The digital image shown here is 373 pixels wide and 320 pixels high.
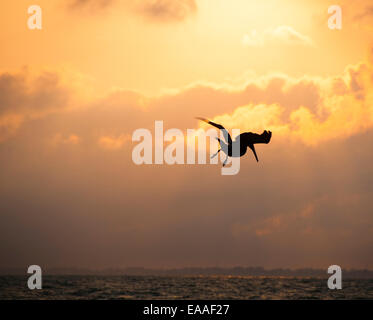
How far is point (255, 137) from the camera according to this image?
438 inches

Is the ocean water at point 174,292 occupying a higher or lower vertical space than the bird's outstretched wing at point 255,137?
lower

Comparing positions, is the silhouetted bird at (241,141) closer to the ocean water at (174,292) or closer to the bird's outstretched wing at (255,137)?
the bird's outstretched wing at (255,137)

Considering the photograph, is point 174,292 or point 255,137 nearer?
point 255,137

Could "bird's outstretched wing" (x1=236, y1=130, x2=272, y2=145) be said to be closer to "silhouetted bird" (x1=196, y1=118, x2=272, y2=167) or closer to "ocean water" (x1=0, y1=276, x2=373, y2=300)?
"silhouetted bird" (x1=196, y1=118, x2=272, y2=167)

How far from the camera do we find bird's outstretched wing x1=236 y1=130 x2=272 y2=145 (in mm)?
10984

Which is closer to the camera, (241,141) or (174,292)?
(241,141)

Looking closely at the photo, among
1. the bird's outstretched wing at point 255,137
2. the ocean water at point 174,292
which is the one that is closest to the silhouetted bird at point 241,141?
the bird's outstretched wing at point 255,137

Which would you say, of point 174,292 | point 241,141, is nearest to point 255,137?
point 241,141

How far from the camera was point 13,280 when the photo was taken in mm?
90500

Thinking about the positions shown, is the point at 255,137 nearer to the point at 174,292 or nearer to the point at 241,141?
the point at 241,141

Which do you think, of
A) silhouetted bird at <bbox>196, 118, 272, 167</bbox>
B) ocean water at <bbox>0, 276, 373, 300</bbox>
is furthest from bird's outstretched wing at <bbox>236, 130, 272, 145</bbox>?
ocean water at <bbox>0, 276, 373, 300</bbox>

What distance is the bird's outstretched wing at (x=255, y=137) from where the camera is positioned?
1098 cm
